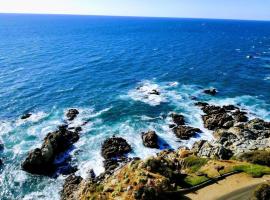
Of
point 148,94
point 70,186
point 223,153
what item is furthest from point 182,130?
point 70,186

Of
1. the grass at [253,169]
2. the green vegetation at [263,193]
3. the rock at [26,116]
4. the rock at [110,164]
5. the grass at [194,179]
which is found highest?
the green vegetation at [263,193]

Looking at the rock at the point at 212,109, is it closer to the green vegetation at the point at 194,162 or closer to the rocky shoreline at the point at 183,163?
the rocky shoreline at the point at 183,163

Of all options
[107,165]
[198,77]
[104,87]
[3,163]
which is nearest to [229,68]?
[198,77]

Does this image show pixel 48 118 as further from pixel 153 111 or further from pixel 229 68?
pixel 229 68

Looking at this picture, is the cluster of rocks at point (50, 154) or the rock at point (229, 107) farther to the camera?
the rock at point (229, 107)

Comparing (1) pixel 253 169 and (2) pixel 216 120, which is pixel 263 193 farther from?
(2) pixel 216 120

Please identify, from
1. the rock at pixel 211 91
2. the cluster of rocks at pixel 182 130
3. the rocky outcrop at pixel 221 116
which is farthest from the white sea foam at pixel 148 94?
the rock at pixel 211 91

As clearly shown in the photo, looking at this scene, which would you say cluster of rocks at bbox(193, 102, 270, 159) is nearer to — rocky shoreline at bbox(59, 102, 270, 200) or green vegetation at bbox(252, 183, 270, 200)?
rocky shoreline at bbox(59, 102, 270, 200)
